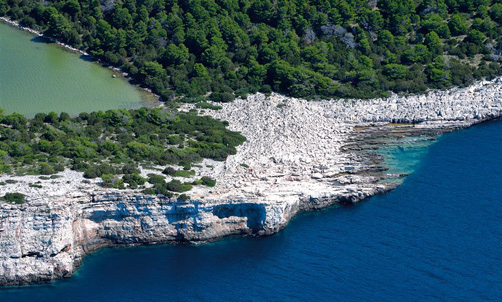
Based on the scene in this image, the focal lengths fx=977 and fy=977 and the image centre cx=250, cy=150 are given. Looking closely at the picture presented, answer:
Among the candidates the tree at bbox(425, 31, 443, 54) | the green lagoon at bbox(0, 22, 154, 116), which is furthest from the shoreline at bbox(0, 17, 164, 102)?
the tree at bbox(425, 31, 443, 54)

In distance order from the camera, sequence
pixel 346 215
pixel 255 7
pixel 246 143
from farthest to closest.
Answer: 1. pixel 255 7
2. pixel 246 143
3. pixel 346 215

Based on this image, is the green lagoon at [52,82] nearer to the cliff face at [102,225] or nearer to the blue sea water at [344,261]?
the cliff face at [102,225]

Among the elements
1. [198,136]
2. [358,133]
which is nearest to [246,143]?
[198,136]

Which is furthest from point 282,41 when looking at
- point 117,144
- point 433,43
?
point 117,144

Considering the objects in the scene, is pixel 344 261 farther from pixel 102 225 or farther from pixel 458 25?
pixel 458 25

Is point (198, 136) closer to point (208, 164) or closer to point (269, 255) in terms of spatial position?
point (208, 164)
